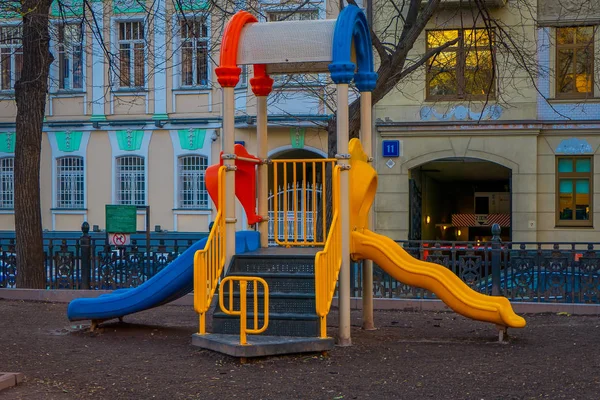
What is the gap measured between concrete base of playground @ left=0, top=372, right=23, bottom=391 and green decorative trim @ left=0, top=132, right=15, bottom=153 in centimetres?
1951

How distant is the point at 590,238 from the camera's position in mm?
23062

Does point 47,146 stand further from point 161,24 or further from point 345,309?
point 345,309

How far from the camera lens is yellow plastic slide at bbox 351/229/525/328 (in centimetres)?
1071

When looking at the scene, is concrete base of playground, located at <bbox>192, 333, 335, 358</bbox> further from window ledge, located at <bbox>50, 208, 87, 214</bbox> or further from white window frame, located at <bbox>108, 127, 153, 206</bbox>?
window ledge, located at <bbox>50, 208, 87, 214</bbox>

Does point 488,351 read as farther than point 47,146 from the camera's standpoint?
No

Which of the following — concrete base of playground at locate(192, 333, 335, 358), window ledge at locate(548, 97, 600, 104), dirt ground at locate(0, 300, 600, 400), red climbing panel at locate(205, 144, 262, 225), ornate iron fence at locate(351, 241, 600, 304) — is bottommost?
dirt ground at locate(0, 300, 600, 400)

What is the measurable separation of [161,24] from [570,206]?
11.4 m

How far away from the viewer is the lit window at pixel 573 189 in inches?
918

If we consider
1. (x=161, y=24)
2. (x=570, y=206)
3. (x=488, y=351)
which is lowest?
(x=488, y=351)

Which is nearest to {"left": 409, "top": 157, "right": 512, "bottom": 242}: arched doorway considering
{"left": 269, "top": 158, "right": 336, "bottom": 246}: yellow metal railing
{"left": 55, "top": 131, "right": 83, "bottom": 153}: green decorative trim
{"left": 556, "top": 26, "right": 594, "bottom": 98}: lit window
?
{"left": 556, "top": 26, "right": 594, "bottom": 98}: lit window

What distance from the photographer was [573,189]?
2342cm

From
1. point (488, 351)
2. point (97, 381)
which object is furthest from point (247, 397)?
point (488, 351)

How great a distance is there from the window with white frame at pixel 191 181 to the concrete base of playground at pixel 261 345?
16238 millimetres

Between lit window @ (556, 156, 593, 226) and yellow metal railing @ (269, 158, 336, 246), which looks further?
lit window @ (556, 156, 593, 226)
